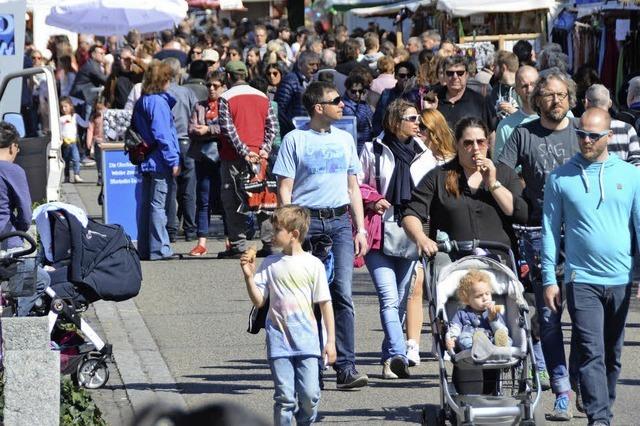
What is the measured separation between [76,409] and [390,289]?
2328 millimetres

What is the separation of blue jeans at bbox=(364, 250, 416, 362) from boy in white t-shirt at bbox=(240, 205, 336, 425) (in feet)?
6.25

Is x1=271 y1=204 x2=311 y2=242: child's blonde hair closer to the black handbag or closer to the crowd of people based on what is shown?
the crowd of people

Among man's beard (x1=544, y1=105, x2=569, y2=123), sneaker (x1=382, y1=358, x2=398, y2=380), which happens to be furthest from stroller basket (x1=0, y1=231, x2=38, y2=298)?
man's beard (x1=544, y1=105, x2=569, y2=123)

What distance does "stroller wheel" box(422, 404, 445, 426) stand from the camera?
706 centimetres

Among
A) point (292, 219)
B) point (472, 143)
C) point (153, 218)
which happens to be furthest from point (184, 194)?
point (292, 219)

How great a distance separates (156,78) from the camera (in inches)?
554

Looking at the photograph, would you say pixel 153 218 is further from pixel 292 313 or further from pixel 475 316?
pixel 475 316

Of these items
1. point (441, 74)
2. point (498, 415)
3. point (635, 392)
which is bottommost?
point (635, 392)

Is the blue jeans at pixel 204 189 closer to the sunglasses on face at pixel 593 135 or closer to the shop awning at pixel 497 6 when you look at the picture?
the shop awning at pixel 497 6

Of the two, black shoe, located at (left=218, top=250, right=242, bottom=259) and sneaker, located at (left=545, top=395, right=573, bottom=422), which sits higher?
sneaker, located at (left=545, top=395, right=573, bottom=422)

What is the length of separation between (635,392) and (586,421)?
835mm

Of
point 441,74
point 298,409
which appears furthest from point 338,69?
point 298,409

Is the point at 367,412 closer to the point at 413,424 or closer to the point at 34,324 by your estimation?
the point at 413,424

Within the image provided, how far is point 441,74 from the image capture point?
1252 cm
